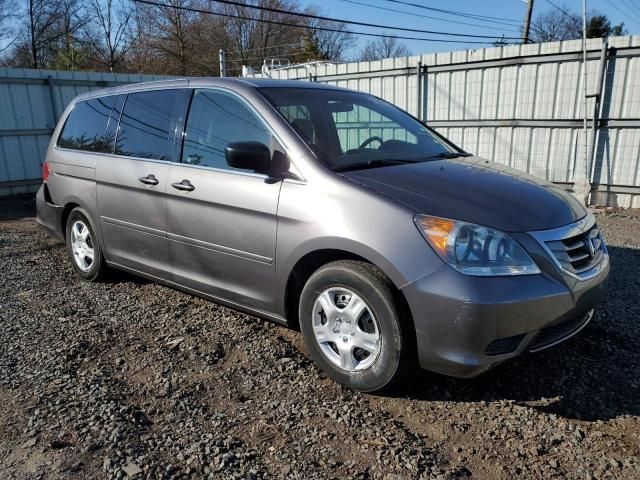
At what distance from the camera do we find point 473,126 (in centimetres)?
959

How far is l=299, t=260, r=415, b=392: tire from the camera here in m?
2.64

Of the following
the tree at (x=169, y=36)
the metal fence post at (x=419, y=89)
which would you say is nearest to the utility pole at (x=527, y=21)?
the metal fence post at (x=419, y=89)

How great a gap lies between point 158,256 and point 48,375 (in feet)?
3.94

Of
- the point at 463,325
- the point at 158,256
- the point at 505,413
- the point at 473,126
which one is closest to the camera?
the point at 463,325

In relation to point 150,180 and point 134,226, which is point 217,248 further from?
point 134,226

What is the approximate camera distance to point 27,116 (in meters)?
10.0

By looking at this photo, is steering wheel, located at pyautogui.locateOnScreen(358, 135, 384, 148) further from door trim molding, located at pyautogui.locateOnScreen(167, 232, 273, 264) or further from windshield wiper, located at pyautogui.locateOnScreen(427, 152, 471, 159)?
door trim molding, located at pyautogui.locateOnScreen(167, 232, 273, 264)

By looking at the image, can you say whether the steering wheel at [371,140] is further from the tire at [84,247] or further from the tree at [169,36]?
the tree at [169,36]

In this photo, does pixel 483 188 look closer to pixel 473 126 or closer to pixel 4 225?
pixel 473 126

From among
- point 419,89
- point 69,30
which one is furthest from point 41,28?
point 419,89

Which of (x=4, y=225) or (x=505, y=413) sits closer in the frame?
(x=505, y=413)

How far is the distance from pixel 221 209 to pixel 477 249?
Answer: 172 cm

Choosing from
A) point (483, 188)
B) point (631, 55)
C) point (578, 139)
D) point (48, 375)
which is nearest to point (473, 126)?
point (578, 139)

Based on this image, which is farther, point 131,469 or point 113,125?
point 113,125
